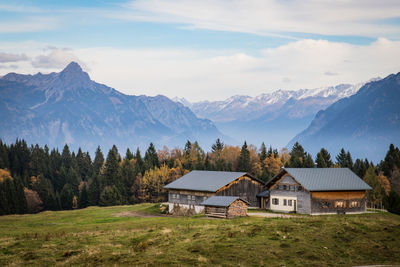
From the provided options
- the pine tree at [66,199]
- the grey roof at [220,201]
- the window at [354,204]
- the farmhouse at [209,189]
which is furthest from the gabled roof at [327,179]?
the pine tree at [66,199]

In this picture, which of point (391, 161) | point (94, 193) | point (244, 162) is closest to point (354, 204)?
point (391, 161)

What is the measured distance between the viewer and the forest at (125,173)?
389 ft

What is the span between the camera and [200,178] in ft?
287

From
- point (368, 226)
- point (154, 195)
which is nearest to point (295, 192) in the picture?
point (368, 226)

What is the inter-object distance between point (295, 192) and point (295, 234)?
136ft

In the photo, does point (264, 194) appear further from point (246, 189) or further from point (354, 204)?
point (354, 204)

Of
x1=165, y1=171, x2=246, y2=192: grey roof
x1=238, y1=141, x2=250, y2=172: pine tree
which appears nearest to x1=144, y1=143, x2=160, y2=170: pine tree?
x1=238, y1=141, x2=250, y2=172: pine tree

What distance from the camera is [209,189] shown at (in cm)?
8038

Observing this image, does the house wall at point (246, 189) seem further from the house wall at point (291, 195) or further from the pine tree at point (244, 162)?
the pine tree at point (244, 162)

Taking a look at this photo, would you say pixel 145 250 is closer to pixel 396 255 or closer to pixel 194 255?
pixel 194 255

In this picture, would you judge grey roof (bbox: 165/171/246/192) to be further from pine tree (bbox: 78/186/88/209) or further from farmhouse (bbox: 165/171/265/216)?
pine tree (bbox: 78/186/88/209)

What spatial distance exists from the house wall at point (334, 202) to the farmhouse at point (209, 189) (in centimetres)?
1214

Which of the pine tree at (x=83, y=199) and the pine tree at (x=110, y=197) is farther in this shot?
the pine tree at (x=83, y=199)

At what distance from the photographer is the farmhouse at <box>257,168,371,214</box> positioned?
75938mm
